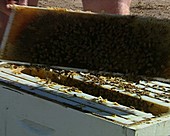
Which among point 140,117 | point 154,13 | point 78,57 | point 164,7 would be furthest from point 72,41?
point 164,7

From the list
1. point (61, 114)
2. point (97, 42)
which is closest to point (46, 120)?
point (61, 114)

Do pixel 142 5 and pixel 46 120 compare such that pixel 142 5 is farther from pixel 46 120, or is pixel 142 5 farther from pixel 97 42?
pixel 46 120

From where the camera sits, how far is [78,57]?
2432mm

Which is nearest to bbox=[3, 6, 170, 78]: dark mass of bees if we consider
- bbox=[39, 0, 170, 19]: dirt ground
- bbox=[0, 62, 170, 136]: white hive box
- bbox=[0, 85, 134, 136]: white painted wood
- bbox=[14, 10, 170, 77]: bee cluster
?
bbox=[14, 10, 170, 77]: bee cluster

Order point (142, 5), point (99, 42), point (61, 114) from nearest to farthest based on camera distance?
point (61, 114) → point (99, 42) → point (142, 5)

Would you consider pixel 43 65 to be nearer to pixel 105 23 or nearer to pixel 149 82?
pixel 105 23

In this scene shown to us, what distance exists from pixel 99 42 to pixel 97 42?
1 centimetres

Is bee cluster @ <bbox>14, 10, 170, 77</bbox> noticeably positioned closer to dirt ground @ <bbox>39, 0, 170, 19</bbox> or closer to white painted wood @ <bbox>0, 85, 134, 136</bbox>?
white painted wood @ <bbox>0, 85, 134, 136</bbox>

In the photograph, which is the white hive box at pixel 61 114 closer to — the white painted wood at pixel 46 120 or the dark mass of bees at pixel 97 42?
the white painted wood at pixel 46 120

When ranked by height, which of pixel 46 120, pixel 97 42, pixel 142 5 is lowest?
pixel 46 120

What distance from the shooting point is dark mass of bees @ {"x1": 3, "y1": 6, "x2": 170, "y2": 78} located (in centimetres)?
231

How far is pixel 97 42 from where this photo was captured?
2412 millimetres

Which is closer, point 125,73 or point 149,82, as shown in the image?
point 125,73

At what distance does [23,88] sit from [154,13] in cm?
409
